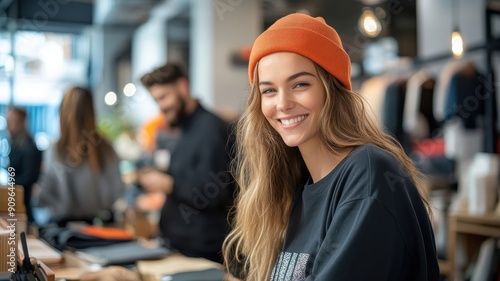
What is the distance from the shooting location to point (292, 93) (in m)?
1.08

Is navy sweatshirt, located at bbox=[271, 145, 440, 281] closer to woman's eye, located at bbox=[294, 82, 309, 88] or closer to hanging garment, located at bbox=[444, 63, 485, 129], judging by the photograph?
woman's eye, located at bbox=[294, 82, 309, 88]

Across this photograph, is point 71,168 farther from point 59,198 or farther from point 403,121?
point 403,121

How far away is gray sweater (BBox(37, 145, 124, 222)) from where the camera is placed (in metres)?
1.94

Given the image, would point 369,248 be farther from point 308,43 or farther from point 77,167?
point 77,167

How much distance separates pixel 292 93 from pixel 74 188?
127 centimetres

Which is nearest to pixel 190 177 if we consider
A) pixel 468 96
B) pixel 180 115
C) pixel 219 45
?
pixel 180 115

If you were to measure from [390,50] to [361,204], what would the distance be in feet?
13.8

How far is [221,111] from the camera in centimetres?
311

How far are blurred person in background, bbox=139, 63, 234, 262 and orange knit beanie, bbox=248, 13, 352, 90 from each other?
1023 millimetres

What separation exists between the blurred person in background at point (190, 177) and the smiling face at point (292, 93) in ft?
3.23

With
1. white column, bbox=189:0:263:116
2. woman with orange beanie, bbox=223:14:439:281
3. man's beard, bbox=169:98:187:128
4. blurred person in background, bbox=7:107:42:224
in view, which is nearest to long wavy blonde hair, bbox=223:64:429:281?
woman with orange beanie, bbox=223:14:439:281

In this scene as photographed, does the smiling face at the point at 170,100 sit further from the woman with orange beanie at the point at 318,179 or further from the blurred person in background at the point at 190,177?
the woman with orange beanie at the point at 318,179

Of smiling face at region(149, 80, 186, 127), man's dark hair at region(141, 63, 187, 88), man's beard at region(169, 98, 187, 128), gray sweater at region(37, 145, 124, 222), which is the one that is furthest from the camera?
man's beard at region(169, 98, 187, 128)

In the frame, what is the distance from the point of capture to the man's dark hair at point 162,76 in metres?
2.05
